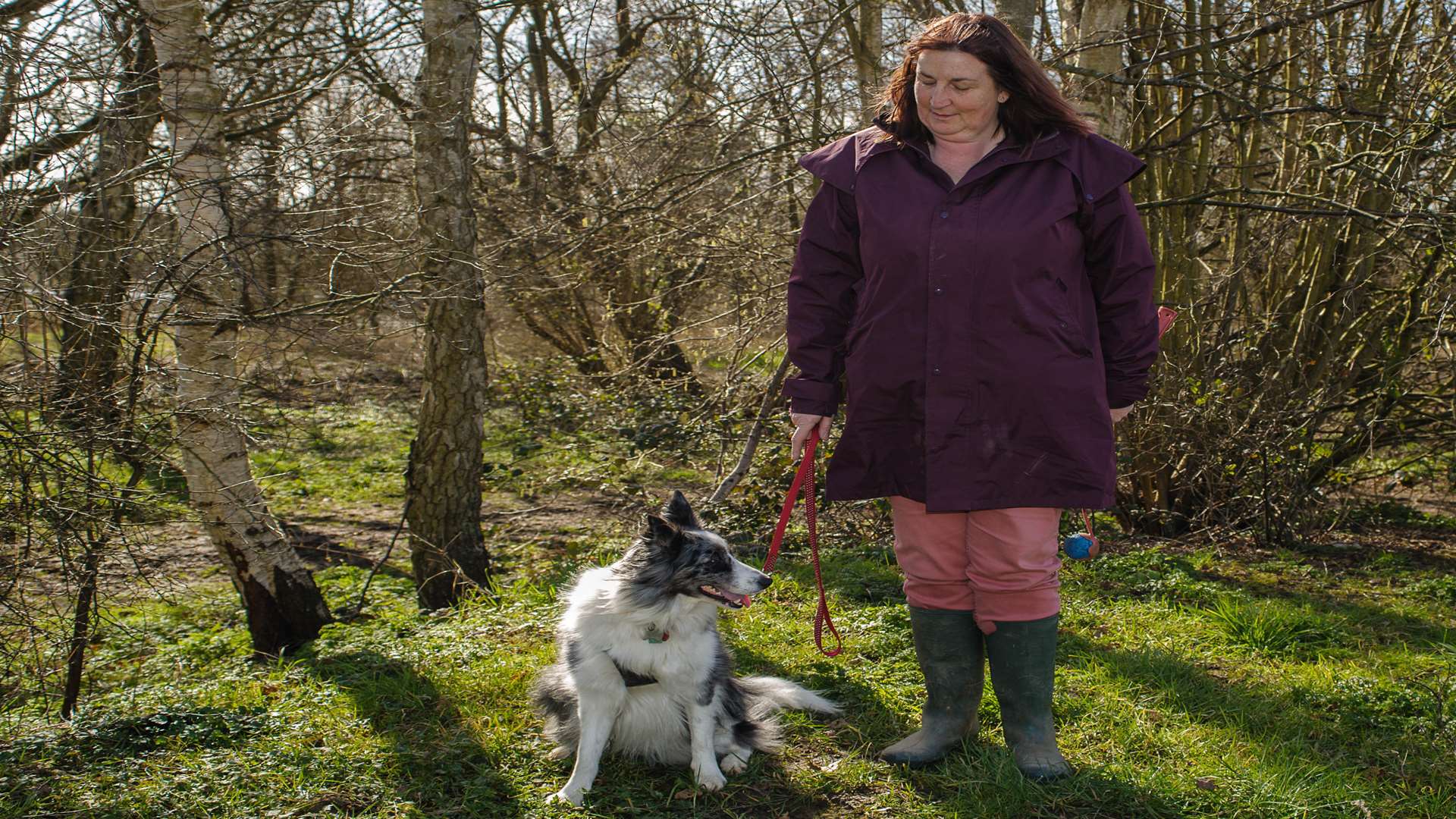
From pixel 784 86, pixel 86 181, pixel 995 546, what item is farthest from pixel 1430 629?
pixel 86 181

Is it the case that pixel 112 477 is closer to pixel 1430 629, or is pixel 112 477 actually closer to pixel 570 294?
pixel 1430 629

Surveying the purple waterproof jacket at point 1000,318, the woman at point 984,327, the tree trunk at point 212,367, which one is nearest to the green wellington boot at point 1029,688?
the woman at point 984,327

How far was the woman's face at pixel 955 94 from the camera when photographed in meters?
2.76

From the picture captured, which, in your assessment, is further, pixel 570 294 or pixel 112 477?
pixel 570 294

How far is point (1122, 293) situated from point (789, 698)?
178 cm

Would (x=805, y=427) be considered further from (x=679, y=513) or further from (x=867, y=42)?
(x=867, y=42)

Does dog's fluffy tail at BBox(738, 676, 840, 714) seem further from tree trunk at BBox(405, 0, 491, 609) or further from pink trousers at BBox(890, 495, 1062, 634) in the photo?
tree trunk at BBox(405, 0, 491, 609)

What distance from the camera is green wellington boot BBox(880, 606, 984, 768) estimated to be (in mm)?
3086

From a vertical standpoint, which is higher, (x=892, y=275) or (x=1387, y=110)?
(x=1387, y=110)

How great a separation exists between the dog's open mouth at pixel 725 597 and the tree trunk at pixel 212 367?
2.10 m

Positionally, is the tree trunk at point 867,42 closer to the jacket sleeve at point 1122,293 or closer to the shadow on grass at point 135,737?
the jacket sleeve at point 1122,293

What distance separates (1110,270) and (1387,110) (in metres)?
4.15

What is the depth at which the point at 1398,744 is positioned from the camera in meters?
3.21

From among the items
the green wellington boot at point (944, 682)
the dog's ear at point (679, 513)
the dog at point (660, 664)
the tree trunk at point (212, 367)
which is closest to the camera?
the green wellington boot at point (944, 682)
